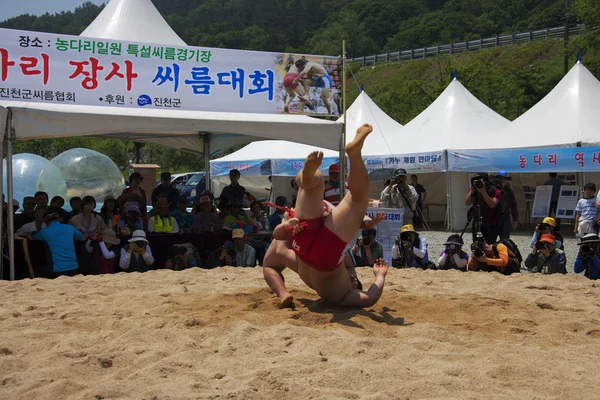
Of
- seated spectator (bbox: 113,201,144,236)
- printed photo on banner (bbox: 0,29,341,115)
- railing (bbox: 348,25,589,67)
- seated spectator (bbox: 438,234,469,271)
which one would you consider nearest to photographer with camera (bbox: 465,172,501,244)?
seated spectator (bbox: 438,234,469,271)

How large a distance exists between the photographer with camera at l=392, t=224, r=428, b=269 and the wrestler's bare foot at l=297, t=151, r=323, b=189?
12.4 feet

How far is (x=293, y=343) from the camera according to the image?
400 cm

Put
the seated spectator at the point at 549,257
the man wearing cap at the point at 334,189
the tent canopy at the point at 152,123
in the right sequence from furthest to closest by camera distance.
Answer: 1. the man wearing cap at the point at 334,189
2. the seated spectator at the point at 549,257
3. the tent canopy at the point at 152,123

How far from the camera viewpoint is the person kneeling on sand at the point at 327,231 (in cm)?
435

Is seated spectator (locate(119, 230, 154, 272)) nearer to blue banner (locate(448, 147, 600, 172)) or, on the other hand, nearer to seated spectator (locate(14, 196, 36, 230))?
seated spectator (locate(14, 196, 36, 230))

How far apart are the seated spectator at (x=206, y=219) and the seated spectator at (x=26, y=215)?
2.00 m

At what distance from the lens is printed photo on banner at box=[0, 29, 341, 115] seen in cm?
723

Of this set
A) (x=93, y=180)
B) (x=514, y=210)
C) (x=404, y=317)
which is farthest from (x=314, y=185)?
(x=93, y=180)

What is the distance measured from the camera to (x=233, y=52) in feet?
27.0

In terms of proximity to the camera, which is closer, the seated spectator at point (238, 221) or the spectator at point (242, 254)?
the spectator at point (242, 254)

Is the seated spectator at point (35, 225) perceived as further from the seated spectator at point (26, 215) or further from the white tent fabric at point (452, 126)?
the white tent fabric at point (452, 126)

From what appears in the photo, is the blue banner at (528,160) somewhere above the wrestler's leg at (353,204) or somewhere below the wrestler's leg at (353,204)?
above

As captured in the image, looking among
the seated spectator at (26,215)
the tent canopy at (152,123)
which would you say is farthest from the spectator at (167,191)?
the seated spectator at (26,215)

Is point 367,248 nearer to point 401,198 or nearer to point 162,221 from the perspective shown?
point 401,198
